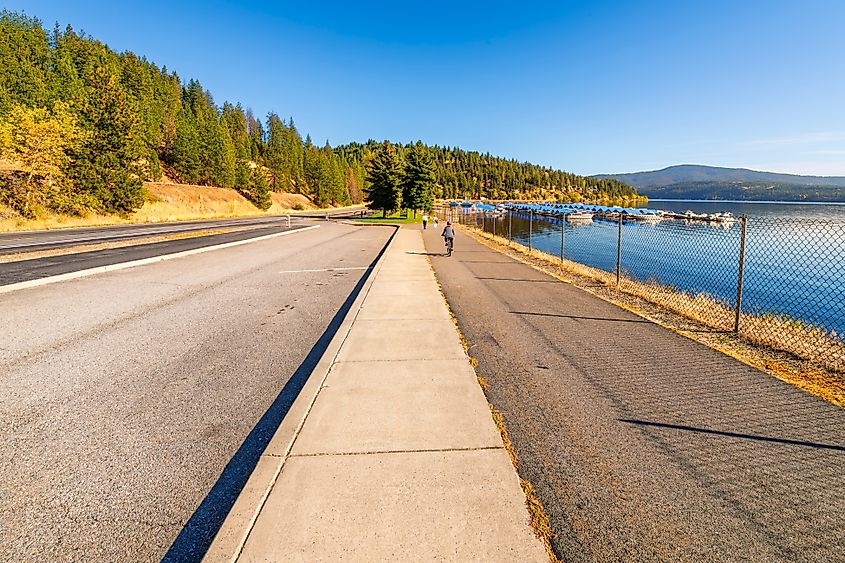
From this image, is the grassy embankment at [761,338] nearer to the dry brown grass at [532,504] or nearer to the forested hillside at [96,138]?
the dry brown grass at [532,504]

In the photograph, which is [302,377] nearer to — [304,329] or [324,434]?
[324,434]

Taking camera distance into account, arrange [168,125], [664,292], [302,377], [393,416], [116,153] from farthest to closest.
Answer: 1. [168,125]
2. [116,153]
3. [664,292]
4. [302,377]
5. [393,416]

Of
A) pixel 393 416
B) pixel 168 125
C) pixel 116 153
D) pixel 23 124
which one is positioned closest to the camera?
pixel 393 416

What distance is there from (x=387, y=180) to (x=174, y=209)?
2809cm

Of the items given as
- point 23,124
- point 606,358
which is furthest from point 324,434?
point 23,124

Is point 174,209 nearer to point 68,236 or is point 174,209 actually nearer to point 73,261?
point 68,236

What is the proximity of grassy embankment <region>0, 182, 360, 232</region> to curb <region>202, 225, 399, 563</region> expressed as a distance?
34822 mm

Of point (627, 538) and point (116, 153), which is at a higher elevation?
point (116, 153)

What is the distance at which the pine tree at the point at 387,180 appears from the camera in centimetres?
4538

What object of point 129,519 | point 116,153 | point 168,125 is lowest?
point 129,519

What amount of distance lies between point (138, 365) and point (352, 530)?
4245 mm

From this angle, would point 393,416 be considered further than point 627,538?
Yes

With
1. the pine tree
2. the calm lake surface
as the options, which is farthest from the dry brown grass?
the pine tree

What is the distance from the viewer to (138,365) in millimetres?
5094
